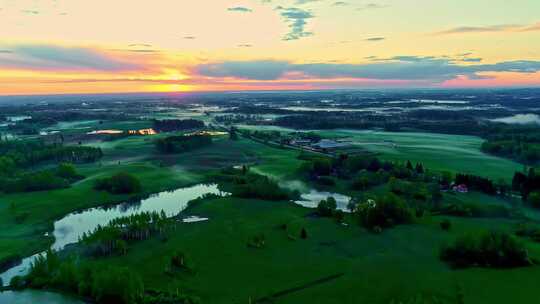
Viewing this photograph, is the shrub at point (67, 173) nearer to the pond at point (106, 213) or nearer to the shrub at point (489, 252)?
the pond at point (106, 213)

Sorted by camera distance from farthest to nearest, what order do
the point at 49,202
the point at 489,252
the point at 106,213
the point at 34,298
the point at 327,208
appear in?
the point at 49,202 < the point at 106,213 < the point at 327,208 < the point at 489,252 < the point at 34,298

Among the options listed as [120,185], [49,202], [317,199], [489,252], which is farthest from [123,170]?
[489,252]

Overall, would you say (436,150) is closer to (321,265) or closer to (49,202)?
(321,265)

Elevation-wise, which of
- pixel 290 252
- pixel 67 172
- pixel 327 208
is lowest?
pixel 290 252

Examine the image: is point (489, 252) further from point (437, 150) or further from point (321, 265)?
point (437, 150)

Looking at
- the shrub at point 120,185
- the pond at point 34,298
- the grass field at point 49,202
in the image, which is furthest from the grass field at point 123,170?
the pond at point 34,298

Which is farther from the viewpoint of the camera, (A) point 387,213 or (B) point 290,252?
(A) point 387,213


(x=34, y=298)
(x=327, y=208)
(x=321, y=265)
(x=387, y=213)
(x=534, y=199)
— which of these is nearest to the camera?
(x=34, y=298)

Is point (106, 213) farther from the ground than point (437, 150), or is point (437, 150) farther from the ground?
point (437, 150)
